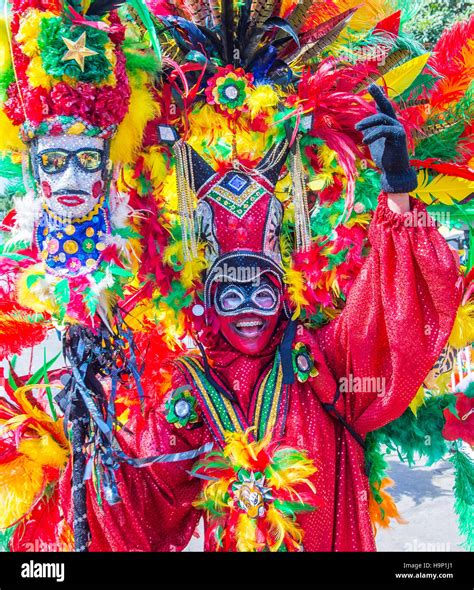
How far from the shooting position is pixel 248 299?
2.27 m

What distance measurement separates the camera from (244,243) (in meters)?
2.32

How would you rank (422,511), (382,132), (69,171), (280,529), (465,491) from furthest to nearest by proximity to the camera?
→ (422,511) → (465,491) → (280,529) → (69,171) → (382,132)

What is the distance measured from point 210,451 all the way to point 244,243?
2.19ft

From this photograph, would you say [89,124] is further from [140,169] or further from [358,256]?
[358,256]

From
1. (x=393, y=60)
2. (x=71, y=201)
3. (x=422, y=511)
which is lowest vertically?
(x=422, y=511)

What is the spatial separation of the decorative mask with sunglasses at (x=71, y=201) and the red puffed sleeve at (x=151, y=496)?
0.59 meters

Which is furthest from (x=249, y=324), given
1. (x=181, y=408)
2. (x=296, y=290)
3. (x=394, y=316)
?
(x=394, y=316)

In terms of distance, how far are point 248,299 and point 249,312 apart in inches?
1.6

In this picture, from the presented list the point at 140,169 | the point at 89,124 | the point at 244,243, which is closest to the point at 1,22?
the point at 89,124

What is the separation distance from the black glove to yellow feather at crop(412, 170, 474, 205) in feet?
1.51

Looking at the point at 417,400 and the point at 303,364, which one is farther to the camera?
the point at 417,400

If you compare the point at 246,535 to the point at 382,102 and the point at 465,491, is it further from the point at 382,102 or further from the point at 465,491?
the point at 382,102

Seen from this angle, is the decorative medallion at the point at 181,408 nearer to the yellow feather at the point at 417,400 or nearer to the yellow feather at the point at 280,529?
the yellow feather at the point at 280,529

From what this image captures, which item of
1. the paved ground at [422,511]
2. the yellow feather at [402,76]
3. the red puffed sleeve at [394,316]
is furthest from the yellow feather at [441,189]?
the paved ground at [422,511]
